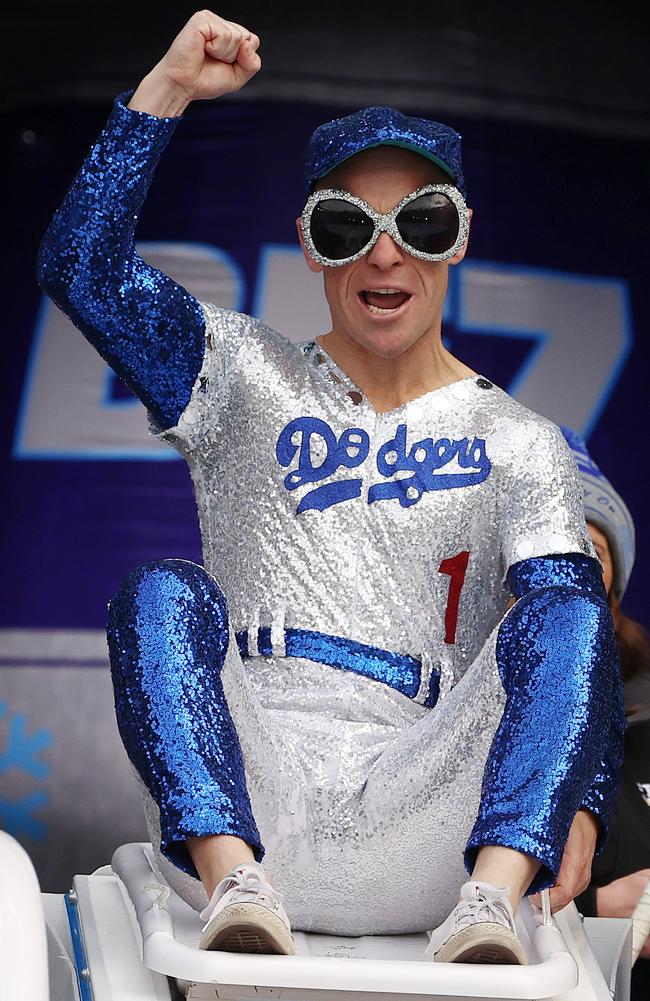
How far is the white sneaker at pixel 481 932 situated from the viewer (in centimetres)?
151

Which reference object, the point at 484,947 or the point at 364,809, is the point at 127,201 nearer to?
the point at 364,809

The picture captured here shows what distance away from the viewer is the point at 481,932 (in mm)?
1509

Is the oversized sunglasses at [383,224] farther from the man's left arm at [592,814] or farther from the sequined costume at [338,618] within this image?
the man's left arm at [592,814]

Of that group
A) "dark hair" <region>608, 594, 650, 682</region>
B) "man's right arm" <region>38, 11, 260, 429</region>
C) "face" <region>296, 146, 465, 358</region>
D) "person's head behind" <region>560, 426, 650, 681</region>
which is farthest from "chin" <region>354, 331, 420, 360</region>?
"dark hair" <region>608, 594, 650, 682</region>

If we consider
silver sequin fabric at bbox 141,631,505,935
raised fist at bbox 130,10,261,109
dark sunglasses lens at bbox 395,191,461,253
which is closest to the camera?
silver sequin fabric at bbox 141,631,505,935

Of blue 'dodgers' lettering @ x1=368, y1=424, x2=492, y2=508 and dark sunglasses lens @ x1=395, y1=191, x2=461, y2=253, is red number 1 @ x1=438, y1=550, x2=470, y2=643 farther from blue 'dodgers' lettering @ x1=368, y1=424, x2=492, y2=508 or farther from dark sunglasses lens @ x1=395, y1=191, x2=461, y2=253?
dark sunglasses lens @ x1=395, y1=191, x2=461, y2=253

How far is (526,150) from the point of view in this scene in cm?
324

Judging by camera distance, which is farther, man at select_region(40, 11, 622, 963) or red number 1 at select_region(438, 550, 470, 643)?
red number 1 at select_region(438, 550, 470, 643)

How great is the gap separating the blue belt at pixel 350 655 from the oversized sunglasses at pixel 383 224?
41cm

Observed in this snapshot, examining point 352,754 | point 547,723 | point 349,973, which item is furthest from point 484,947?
point 352,754

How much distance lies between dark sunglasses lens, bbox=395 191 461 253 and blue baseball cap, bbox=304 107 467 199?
53 millimetres

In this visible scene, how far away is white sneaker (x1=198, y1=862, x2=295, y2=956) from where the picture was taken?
1498 millimetres

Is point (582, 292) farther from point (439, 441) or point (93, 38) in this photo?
point (439, 441)

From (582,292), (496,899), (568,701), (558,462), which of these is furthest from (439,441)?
(582,292)
